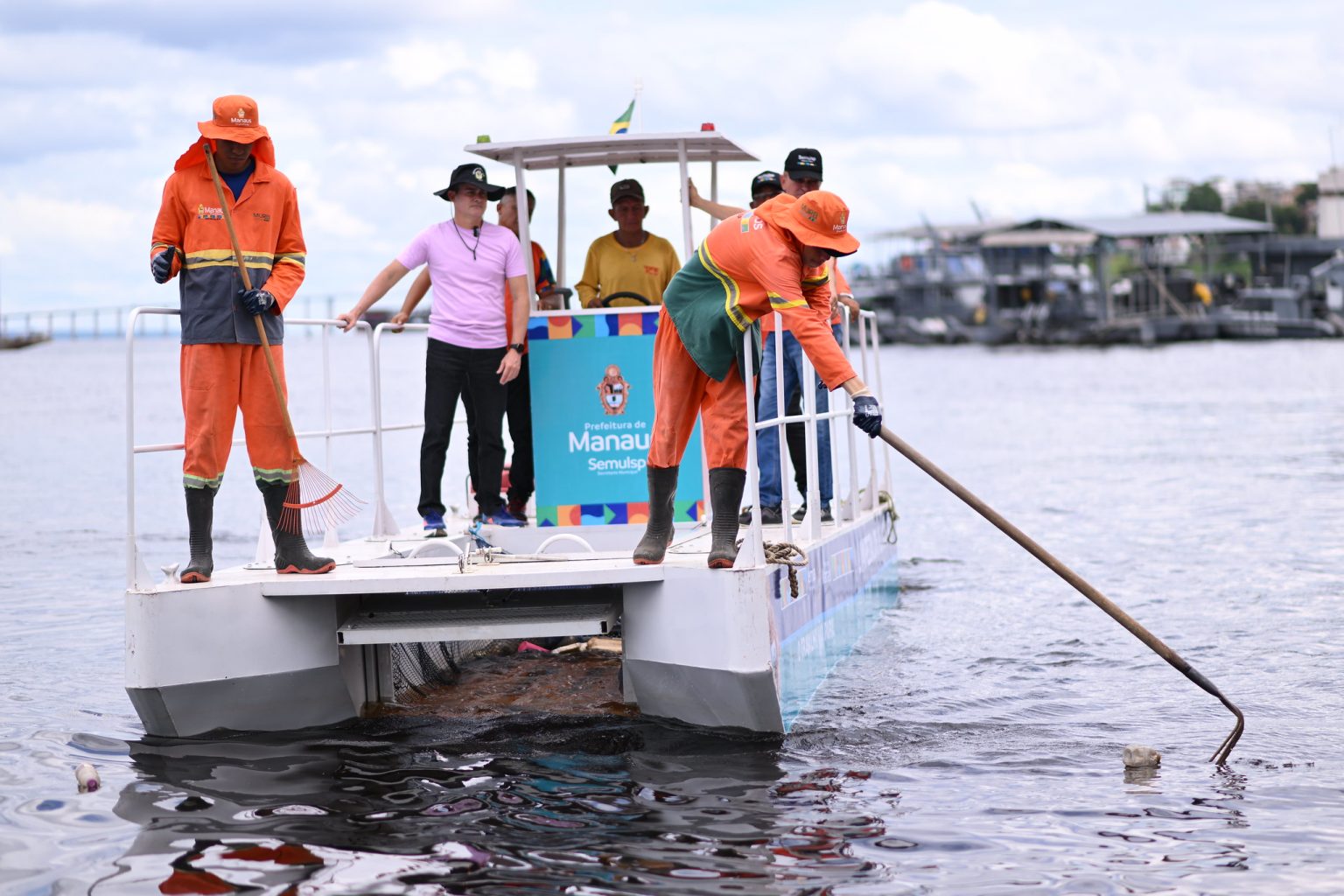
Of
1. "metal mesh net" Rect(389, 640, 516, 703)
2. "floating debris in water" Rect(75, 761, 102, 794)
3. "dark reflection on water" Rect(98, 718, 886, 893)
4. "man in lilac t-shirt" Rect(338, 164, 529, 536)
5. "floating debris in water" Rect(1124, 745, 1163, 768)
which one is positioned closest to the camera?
"dark reflection on water" Rect(98, 718, 886, 893)

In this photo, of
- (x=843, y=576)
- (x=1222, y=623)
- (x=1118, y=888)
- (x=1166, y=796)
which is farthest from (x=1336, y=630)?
(x=1118, y=888)

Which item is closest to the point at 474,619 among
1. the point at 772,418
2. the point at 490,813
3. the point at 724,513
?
the point at 490,813

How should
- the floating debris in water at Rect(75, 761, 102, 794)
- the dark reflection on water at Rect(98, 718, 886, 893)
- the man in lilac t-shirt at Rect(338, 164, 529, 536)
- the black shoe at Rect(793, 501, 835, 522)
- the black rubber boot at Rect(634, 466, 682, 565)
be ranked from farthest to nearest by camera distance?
1. the black shoe at Rect(793, 501, 835, 522)
2. the man in lilac t-shirt at Rect(338, 164, 529, 536)
3. the black rubber boot at Rect(634, 466, 682, 565)
4. the floating debris in water at Rect(75, 761, 102, 794)
5. the dark reflection on water at Rect(98, 718, 886, 893)

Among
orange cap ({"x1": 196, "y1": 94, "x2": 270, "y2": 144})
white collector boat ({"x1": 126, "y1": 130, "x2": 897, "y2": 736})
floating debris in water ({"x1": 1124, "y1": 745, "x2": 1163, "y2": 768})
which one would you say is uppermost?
orange cap ({"x1": 196, "y1": 94, "x2": 270, "y2": 144})

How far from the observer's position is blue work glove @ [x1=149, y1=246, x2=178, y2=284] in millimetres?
6629

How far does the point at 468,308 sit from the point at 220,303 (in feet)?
6.71

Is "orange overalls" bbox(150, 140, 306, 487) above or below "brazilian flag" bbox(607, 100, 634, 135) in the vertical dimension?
below

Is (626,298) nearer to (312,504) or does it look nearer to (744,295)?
(744,295)

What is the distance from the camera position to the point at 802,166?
871 cm

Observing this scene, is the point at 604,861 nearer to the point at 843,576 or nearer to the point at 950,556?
the point at 843,576

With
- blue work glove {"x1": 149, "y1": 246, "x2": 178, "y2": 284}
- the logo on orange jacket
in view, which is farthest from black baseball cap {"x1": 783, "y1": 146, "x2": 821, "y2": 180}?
blue work glove {"x1": 149, "y1": 246, "x2": 178, "y2": 284}

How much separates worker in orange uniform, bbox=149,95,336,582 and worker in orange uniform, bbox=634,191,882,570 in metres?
1.68

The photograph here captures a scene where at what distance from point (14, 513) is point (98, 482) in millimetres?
4891

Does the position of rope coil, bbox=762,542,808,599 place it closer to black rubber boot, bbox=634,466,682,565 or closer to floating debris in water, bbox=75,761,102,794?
black rubber boot, bbox=634,466,682,565
